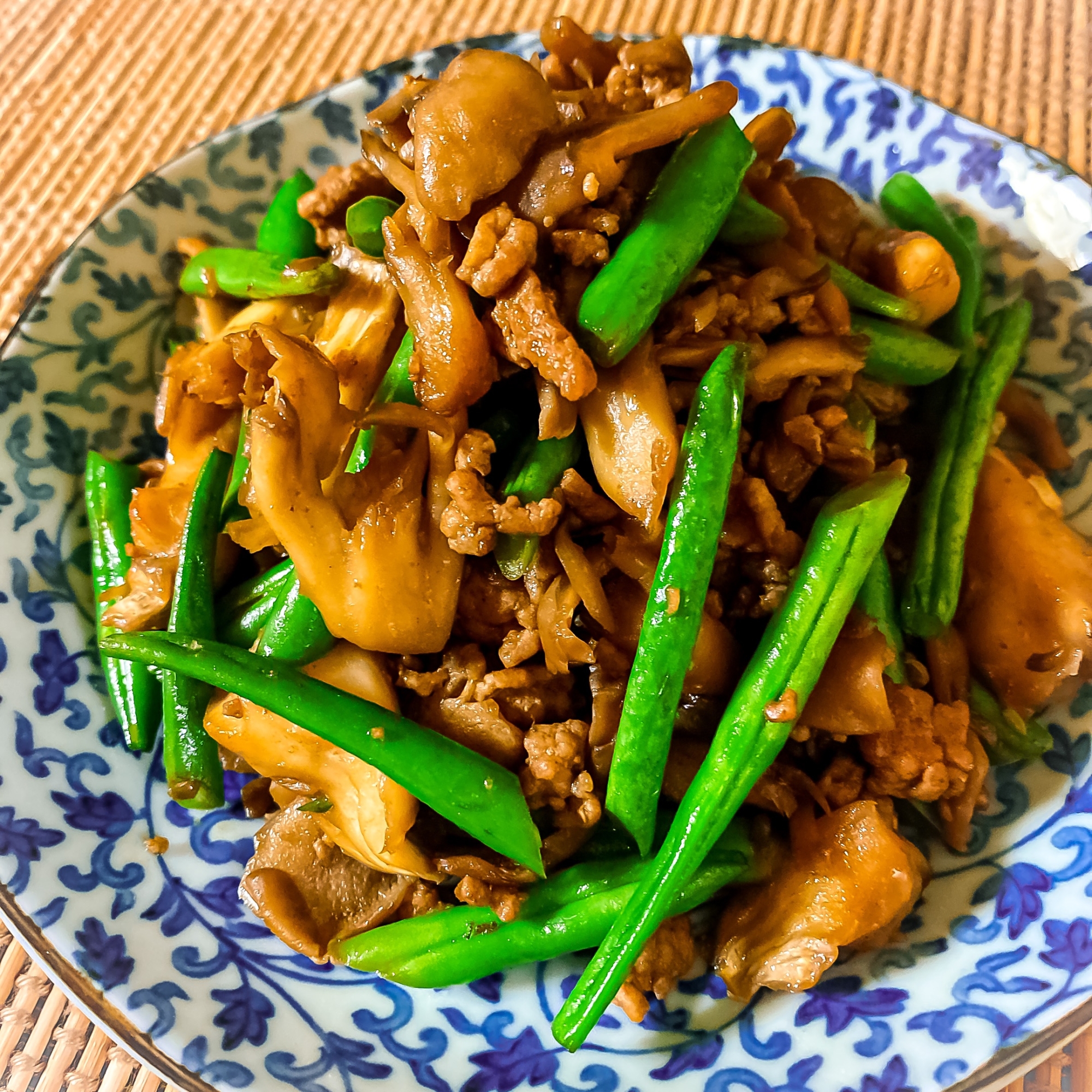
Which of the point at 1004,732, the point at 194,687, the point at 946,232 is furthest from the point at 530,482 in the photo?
the point at 946,232

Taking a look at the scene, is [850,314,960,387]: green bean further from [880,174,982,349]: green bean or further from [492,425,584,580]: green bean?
[492,425,584,580]: green bean

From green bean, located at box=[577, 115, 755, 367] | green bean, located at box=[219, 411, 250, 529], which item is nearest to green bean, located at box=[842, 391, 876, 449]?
green bean, located at box=[577, 115, 755, 367]

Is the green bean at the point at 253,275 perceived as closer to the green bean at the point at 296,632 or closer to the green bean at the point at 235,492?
the green bean at the point at 235,492

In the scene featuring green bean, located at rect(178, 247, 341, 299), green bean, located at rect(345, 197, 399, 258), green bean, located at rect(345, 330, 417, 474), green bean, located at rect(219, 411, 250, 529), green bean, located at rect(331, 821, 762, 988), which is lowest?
green bean, located at rect(331, 821, 762, 988)

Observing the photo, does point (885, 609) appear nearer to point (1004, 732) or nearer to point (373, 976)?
point (1004, 732)

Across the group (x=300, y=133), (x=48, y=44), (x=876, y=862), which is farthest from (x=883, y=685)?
(x=48, y=44)

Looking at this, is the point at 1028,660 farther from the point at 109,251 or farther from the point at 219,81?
the point at 219,81
